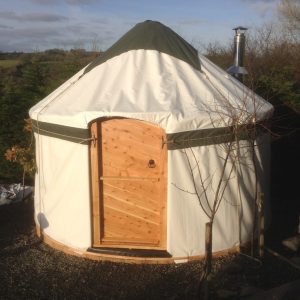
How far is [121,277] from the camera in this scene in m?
5.41

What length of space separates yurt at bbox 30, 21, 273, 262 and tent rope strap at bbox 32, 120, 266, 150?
1 centimetres

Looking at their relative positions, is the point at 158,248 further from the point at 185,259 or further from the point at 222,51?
the point at 222,51

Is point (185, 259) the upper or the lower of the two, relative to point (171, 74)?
lower

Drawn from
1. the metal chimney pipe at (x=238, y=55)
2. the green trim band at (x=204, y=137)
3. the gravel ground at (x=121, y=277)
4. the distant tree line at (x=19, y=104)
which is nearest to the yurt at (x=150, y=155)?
the green trim band at (x=204, y=137)

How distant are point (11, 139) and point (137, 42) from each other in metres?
4.57

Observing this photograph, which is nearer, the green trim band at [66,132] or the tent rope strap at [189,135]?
the tent rope strap at [189,135]

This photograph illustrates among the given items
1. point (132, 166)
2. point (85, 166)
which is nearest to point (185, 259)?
point (132, 166)

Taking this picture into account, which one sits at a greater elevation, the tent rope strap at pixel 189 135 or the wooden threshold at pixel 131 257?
the tent rope strap at pixel 189 135

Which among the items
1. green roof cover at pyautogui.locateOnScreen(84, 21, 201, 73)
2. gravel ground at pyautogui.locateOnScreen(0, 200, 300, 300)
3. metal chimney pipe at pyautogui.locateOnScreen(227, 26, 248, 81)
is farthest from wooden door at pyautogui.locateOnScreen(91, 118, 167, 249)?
metal chimney pipe at pyautogui.locateOnScreen(227, 26, 248, 81)

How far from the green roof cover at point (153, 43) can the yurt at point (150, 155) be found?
0.06 feet

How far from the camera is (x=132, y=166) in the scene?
18.6ft

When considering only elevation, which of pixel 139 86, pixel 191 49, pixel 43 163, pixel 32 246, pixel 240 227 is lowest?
pixel 32 246

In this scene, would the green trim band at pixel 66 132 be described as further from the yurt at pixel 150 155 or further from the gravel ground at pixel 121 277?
the gravel ground at pixel 121 277

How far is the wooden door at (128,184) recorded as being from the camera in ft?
18.2
